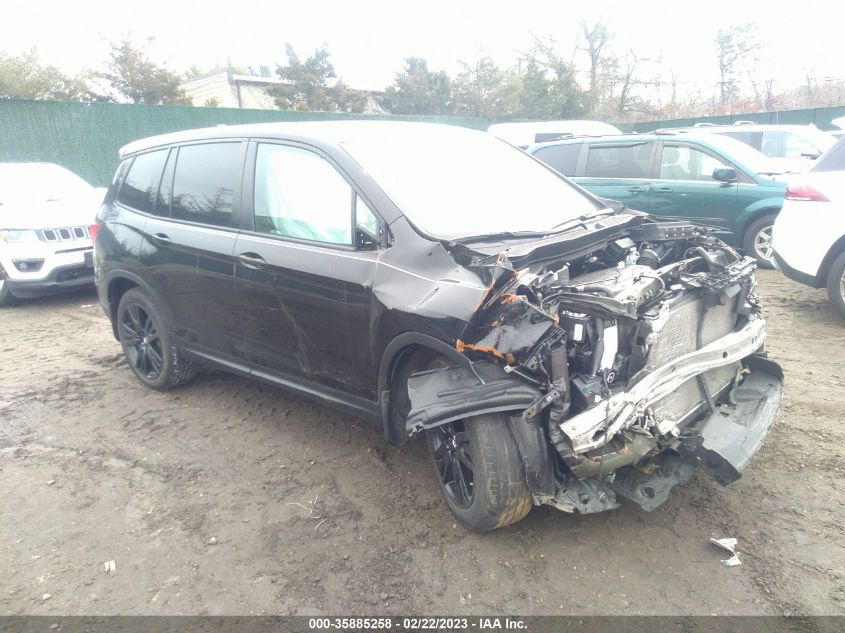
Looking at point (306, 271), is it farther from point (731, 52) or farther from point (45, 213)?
point (731, 52)

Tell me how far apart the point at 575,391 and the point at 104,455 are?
305 cm

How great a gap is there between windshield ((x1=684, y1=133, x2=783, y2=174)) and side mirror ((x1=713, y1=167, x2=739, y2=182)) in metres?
0.17

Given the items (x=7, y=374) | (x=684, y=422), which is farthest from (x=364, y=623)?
(x=7, y=374)

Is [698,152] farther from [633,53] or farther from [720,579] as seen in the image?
[633,53]

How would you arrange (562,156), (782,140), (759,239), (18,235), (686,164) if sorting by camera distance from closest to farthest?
(18,235) < (759,239) < (686,164) < (562,156) < (782,140)

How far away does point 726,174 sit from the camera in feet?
25.5

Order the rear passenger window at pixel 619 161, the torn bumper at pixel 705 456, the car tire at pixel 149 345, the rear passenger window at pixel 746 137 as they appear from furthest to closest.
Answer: the rear passenger window at pixel 746 137
the rear passenger window at pixel 619 161
the car tire at pixel 149 345
the torn bumper at pixel 705 456

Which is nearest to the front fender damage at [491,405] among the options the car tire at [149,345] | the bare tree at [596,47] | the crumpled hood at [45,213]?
the car tire at [149,345]

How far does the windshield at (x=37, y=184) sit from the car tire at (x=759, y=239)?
8836mm

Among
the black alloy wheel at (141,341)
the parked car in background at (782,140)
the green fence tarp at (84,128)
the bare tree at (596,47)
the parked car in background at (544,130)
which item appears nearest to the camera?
the black alloy wheel at (141,341)

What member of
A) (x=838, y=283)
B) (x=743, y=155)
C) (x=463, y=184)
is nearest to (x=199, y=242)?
(x=463, y=184)

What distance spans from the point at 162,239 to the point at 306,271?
1.54m

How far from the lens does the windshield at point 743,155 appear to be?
7879 mm

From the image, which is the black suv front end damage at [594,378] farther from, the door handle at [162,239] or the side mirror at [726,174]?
the side mirror at [726,174]
